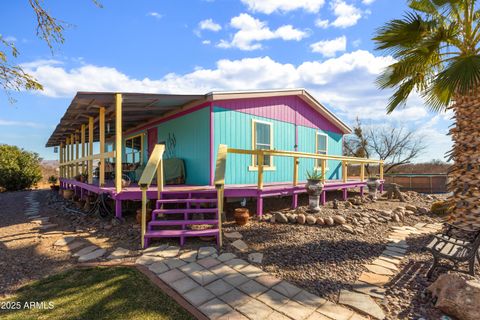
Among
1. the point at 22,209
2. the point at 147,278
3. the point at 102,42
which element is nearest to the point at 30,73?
the point at 102,42

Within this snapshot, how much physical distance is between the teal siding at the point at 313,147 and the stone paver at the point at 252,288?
671cm

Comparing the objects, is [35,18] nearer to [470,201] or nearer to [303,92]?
[303,92]

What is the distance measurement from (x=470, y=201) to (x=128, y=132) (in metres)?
13.0

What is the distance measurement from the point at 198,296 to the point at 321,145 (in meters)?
9.22

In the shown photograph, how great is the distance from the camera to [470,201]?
437 cm

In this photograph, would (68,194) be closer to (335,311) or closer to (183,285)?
(183,285)

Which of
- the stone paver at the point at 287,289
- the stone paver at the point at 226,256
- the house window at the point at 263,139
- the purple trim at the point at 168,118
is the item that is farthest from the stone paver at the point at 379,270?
the purple trim at the point at 168,118

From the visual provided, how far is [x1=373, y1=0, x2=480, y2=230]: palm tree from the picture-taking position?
4.36 meters

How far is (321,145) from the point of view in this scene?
1080 cm

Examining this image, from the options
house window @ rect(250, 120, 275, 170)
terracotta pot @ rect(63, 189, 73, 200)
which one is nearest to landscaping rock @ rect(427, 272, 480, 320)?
house window @ rect(250, 120, 275, 170)

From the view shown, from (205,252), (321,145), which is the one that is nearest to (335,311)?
(205,252)

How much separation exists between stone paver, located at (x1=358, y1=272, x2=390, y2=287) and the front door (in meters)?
8.39

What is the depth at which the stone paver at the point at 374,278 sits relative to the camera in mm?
3193

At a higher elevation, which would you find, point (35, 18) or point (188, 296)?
point (35, 18)
